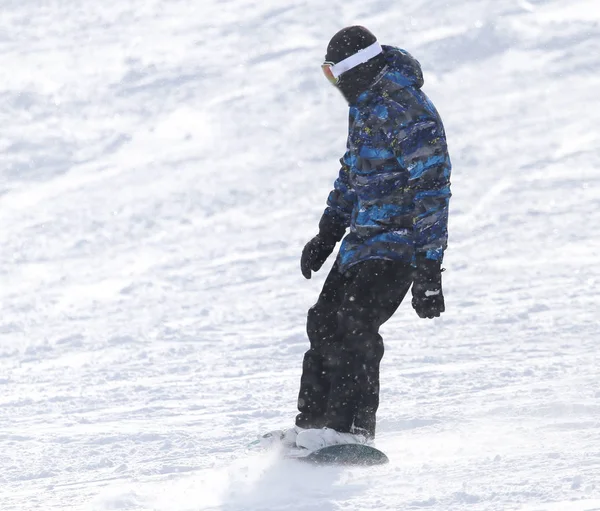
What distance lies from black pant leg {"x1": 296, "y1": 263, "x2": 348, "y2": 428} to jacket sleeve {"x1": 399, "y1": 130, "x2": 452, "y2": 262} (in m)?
0.50

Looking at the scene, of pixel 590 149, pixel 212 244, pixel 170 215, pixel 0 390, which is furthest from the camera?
pixel 590 149

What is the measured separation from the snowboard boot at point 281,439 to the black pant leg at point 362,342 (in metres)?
0.14

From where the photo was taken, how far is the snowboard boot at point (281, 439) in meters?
3.73

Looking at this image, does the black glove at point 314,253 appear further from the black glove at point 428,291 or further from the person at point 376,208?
the black glove at point 428,291

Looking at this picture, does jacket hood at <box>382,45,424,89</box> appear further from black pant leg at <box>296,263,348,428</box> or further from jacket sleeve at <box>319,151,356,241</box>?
black pant leg at <box>296,263,348,428</box>

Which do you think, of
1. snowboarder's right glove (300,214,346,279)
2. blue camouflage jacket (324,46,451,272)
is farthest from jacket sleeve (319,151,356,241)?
blue camouflage jacket (324,46,451,272)

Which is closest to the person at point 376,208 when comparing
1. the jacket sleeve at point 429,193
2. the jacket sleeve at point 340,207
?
the jacket sleeve at point 429,193

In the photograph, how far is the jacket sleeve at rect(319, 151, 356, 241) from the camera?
157 inches

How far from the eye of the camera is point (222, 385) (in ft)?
17.5

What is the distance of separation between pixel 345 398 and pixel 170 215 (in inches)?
282

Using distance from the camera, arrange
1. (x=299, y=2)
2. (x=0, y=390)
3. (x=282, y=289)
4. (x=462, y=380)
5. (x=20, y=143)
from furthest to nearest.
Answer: (x=299, y=2) < (x=20, y=143) < (x=282, y=289) < (x=0, y=390) < (x=462, y=380)

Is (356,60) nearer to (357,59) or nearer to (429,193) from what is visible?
(357,59)

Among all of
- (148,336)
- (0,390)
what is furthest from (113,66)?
(0,390)

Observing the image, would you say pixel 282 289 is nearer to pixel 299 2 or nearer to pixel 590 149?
pixel 590 149
